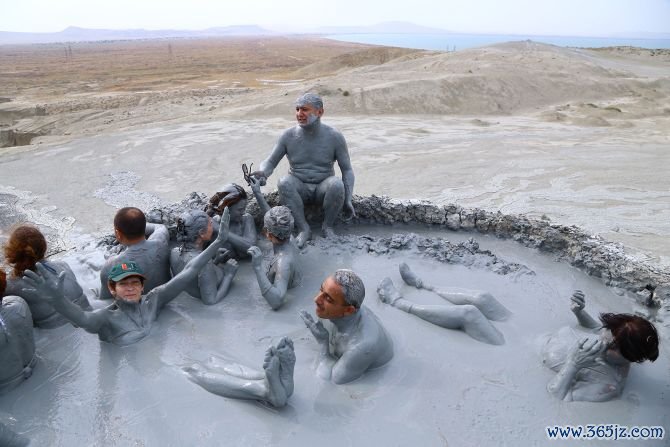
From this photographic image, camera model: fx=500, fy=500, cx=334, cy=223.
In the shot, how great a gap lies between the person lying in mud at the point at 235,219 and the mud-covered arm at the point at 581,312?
2828 millimetres

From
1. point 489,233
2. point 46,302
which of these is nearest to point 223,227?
point 46,302

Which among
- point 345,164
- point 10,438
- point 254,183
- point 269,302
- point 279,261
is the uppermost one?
point 345,164

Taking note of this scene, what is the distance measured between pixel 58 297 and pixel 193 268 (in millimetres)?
1003

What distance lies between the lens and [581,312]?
3.75 meters

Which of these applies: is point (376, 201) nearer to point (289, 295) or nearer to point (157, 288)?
point (289, 295)

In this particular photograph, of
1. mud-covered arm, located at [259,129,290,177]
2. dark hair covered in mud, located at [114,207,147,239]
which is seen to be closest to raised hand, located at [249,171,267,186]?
mud-covered arm, located at [259,129,290,177]

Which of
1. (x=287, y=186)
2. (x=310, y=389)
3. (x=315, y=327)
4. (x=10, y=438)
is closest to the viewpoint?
(x=10, y=438)

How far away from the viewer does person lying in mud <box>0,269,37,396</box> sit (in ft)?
10.2

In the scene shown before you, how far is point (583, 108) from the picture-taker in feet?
→ 54.5

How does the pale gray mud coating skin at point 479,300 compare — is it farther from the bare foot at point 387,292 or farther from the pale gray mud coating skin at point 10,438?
the pale gray mud coating skin at point 10,438

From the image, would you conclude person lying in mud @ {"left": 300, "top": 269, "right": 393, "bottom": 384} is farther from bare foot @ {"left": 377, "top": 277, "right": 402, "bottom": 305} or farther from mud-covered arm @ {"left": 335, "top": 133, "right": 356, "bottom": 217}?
mud-covered arm @ {"left": 335, "top": 133, "right": 356, "bottom": 217}

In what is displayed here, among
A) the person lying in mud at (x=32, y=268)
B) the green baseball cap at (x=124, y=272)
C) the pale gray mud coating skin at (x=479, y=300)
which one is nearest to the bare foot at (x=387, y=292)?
the pale gray mud coating skin at (x=479, y=300)

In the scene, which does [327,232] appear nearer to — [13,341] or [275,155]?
[275,155]

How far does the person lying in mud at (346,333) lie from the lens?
3.22m
